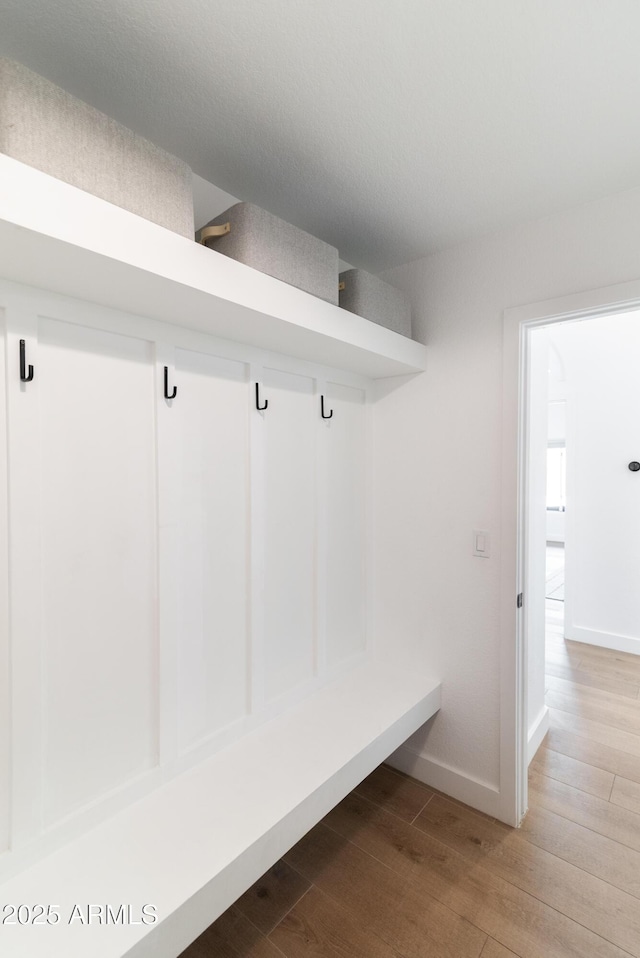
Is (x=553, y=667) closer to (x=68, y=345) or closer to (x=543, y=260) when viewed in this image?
(x=543, y=260)

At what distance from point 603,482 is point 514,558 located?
8.25ft

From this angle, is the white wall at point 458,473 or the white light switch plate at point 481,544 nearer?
the white wall at point 458,473

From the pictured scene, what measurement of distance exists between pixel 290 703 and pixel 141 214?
182cm

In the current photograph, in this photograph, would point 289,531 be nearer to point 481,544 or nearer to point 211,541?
point 211,541

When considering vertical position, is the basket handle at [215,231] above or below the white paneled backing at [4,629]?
above

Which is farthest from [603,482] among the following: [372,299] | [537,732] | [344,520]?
[372,299]

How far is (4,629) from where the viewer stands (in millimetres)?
1138

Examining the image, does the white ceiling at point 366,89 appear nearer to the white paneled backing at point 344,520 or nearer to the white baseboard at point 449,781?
the white paneled backing at point 344,520

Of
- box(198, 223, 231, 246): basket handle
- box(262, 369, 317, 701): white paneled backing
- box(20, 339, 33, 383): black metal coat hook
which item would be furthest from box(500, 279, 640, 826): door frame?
box(20, 339, 33, 383): black metal coat hook

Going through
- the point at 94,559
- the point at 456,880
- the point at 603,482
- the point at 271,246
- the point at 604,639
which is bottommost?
the point at 456,880

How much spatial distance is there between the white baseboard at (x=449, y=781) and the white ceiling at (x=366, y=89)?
→ 242 centimetres

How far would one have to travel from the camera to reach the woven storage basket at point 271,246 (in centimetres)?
135

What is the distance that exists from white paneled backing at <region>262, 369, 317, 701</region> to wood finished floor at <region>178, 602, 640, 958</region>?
641 mm

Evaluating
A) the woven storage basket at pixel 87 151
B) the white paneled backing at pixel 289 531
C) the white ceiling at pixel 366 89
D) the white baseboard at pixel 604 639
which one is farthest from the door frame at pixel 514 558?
the white baseboard at pixel 604 639
